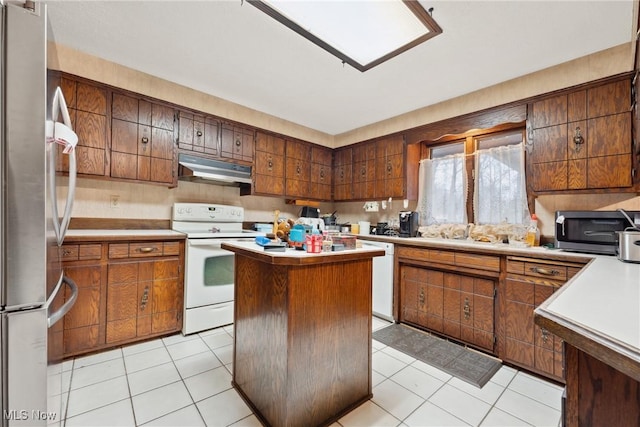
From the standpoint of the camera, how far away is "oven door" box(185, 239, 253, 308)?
2.59 m

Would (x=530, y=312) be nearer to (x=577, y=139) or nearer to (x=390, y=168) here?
(x=577, y=139)

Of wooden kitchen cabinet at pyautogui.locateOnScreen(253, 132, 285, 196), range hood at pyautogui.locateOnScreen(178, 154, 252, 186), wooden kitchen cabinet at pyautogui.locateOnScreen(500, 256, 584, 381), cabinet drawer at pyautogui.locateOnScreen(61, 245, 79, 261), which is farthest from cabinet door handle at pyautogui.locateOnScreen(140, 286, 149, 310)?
wooden kitchen cabinet at pyautogui.locateOnScreen(500, 256, 584, 381)

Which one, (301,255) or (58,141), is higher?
(58,141)

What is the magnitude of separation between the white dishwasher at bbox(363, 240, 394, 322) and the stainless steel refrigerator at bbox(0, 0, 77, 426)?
8.81ft

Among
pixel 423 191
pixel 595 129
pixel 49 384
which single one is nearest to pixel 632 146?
pixel 595 129

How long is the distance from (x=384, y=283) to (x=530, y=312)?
54.4 inches

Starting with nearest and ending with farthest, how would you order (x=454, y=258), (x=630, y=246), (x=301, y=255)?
(x=301, y=255), (x=630, y=246), (x=454, y=258)

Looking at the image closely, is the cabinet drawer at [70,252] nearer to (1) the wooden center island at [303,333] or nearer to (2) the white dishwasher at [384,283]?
(1) the wooden center island at [303,333]

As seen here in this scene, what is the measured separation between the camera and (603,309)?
76 centimetres

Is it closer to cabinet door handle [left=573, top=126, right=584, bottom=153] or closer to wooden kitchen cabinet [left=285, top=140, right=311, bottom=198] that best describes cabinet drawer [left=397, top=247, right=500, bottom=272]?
cabinet door handle [left=573, top=126, right=584, bottom=153]

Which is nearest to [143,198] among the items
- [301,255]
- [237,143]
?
[237,143]

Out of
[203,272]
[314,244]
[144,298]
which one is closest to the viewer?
[314,244]

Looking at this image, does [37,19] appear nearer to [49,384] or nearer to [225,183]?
[49,384]

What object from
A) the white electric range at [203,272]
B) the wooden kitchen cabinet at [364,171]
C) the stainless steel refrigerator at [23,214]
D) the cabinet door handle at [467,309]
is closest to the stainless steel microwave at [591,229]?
the cabinet door handle at [467,309]
